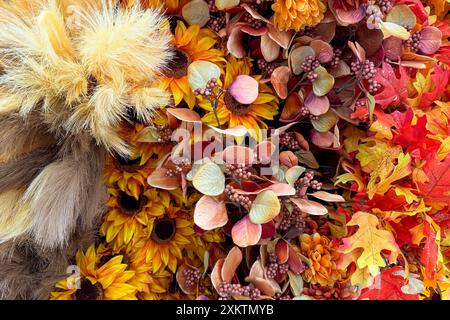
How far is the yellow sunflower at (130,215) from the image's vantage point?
1.73 feet

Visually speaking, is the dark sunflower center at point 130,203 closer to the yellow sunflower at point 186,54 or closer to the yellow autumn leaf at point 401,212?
the yellow sunflower at point 186,54

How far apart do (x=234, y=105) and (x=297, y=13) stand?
0.37ft

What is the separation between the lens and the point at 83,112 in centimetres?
44

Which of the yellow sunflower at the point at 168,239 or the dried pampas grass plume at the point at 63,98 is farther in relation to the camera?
the yellow sunflower at the point at 168,239

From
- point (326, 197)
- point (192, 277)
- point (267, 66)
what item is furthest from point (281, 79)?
point (192, 277)

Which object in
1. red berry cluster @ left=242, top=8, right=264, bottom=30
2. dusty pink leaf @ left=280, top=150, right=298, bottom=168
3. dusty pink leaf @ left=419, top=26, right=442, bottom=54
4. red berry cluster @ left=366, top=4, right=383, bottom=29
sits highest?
red berry cluster @ left=242, top=8, right=264, bottom=30

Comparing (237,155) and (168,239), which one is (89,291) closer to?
(168,239)

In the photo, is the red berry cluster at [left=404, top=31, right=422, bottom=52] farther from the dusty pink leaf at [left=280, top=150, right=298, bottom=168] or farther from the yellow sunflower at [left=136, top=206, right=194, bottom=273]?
the yellow sunflower at [left=136, top=206, right=194, bottom=273]

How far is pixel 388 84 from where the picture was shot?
0.50m

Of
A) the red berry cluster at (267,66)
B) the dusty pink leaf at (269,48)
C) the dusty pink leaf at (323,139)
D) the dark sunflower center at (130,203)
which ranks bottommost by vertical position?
the dark sunflower center at (130,203)

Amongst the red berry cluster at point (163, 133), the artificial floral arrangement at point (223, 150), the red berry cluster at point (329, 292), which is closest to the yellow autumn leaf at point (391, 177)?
the artificial floral arrangement at point (223, 150)

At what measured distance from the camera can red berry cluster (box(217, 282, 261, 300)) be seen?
473 millimetres

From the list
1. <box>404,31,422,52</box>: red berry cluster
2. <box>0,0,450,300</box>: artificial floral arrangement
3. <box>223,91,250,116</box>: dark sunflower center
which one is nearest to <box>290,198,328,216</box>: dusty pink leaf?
<box>0,0,450,300</box>: artificial floral arrangement
